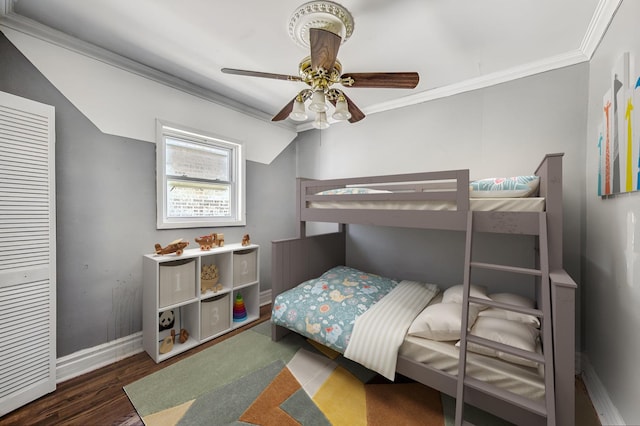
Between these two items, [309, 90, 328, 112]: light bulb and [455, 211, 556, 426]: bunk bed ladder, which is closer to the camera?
[455, 211, 556, 426]: bunk bed ladder

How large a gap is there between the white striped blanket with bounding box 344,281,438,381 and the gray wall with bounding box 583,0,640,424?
1.08 metres

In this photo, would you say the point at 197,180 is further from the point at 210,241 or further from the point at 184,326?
the point at 184,326

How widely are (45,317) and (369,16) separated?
3035mm

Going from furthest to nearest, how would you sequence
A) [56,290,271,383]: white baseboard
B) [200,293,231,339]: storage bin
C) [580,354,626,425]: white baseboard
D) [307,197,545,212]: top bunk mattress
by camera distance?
[200,293,231,339]: storage bin < [56,290,271,383]: white baseboard < [307,197,545,212]: top bunk mattress < [580,354,626,425]: white baseboard

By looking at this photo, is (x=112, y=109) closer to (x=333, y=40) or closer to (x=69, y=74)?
(x=69, y=74)

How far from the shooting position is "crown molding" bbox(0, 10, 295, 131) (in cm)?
166

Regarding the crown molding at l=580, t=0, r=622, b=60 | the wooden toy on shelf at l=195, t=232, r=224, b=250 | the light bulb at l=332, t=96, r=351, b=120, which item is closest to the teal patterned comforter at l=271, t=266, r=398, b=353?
the wooden toy on shelf at l=195, t=232, r=224, b=250

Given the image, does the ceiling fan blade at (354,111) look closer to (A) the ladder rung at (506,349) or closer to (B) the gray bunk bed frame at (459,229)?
(B) the gray bunk bed frame at (459,229)

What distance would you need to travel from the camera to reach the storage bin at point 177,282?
2.15 metres

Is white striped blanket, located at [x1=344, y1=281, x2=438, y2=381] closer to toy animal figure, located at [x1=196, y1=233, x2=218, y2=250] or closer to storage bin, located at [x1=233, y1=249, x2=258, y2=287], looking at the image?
storage bin, located at [x1=233, y1=249, x2=258, y2=287]

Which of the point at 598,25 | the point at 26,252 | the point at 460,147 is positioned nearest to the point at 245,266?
the point at 26,252

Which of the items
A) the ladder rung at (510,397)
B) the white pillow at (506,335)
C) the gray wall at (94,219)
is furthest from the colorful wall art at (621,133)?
the gray wall at (94,219)

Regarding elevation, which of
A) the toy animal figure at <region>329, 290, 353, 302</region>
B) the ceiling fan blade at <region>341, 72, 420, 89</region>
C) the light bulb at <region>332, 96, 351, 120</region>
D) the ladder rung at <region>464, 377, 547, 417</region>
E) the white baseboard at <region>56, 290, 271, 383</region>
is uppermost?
the ceiling fan blade at <region>341, 72, 420, 89</region>

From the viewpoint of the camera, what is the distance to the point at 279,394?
1.73 m
